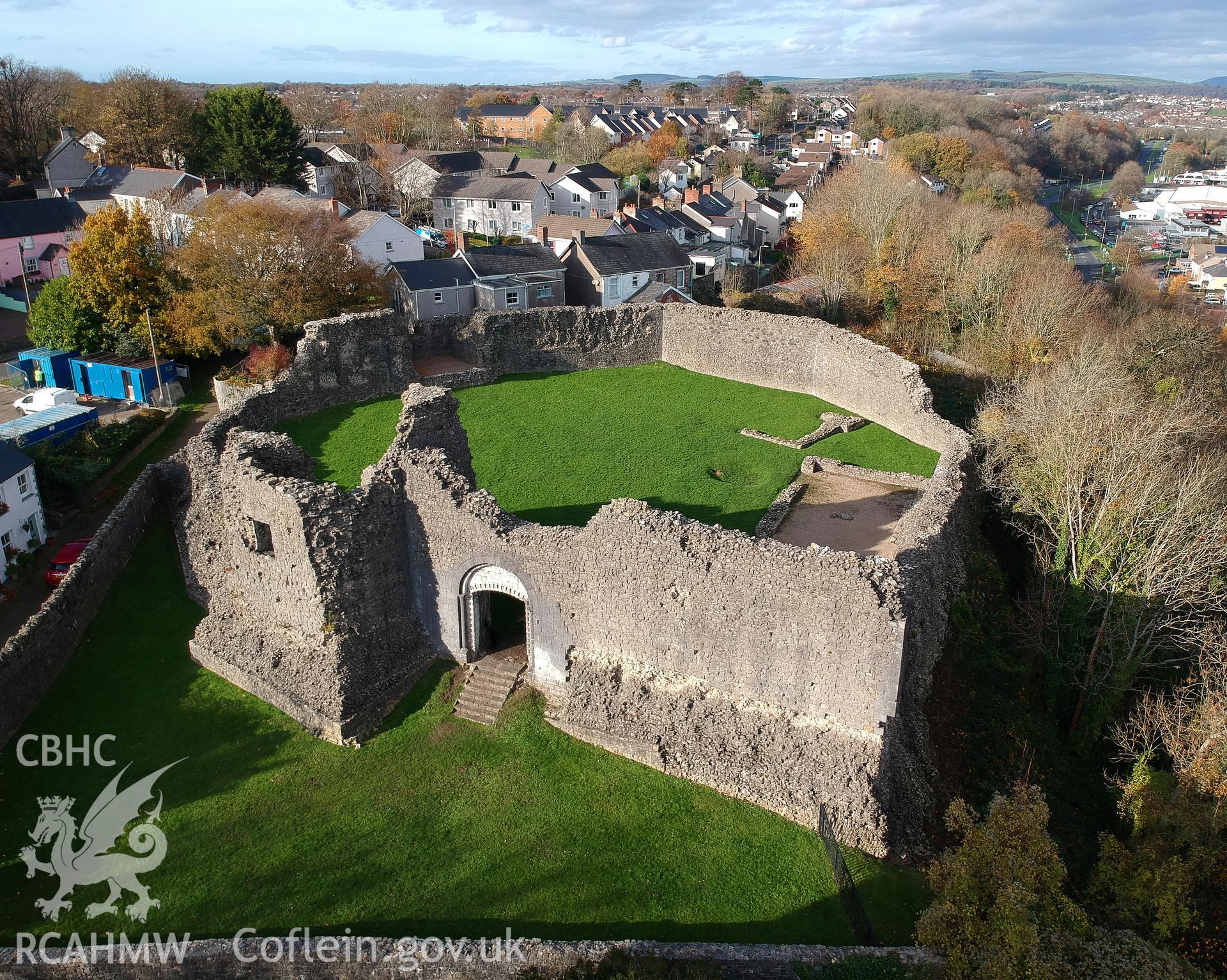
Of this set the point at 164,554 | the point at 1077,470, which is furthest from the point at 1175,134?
the point at 164,554

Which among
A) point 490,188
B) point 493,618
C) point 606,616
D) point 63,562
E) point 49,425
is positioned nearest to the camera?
point 606,616

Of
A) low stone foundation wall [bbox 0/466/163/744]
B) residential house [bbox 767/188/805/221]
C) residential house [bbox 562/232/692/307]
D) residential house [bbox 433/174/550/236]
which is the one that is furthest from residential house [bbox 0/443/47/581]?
residential house [bbox 767/188/805/221]

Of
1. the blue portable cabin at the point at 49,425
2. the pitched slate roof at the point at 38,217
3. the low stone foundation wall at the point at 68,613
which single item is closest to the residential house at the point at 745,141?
the pitched slate roof at the point at 38,217

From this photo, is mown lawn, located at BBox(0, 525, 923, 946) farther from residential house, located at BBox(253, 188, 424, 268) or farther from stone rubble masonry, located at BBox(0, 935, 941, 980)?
residential house, located at BBox(253, 188, 424, 268)

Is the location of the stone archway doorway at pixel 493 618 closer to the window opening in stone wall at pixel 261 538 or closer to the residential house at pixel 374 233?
the window opening in stone wall at pixel 261 538

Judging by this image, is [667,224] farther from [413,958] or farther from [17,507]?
[413,958]

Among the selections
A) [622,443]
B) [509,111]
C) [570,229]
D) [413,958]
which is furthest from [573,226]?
[509,111]
